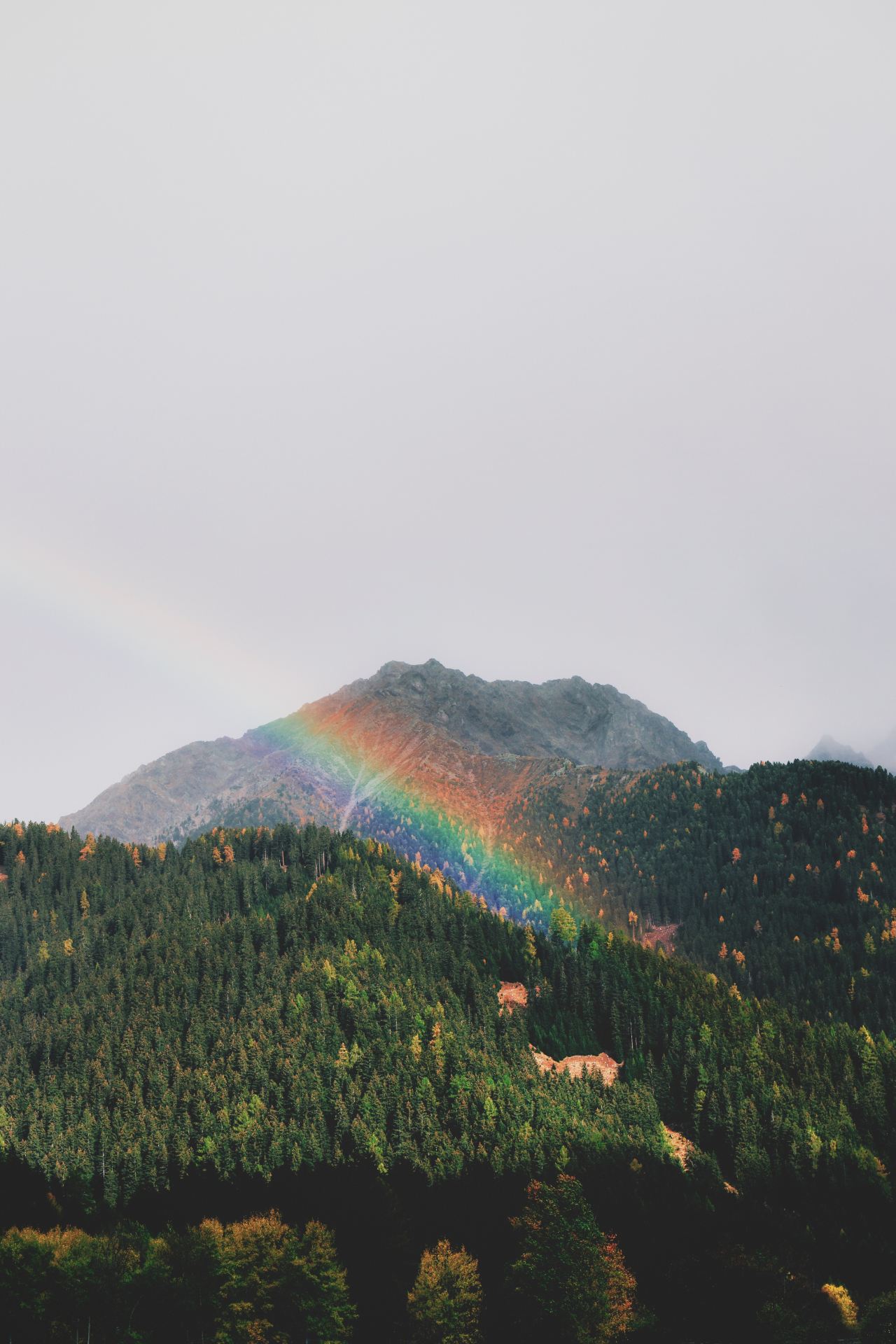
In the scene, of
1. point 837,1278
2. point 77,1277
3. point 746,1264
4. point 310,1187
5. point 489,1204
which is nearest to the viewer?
point 77,1277

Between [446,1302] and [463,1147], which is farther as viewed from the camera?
[463,1147]

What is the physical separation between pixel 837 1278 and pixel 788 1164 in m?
34.8

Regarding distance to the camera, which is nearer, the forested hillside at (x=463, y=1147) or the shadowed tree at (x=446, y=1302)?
the shadowed tree at (x=446, y=1302)

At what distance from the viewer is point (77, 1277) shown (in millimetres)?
105625

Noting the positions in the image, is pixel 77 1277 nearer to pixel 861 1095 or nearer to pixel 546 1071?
pixel 546 1071

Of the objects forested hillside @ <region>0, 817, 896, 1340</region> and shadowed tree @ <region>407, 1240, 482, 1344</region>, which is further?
forested hillside @ <region>0, 817, 896, 1340</region>

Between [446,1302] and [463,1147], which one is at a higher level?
[446,1302]

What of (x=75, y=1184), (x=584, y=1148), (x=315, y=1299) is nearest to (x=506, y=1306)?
(x=315, y=1299)

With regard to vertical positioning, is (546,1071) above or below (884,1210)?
above

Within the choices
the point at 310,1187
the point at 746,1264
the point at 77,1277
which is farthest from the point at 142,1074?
the point at 746,1264

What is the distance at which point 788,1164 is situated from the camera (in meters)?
163

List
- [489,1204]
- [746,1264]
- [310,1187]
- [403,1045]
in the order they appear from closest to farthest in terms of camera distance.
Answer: [746,1264] → [489,1204] → [310,1187] → [403,1045]

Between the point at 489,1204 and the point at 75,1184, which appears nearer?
the point at 489,1204

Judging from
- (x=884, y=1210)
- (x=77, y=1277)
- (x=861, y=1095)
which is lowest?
(x=884, y=1210)
